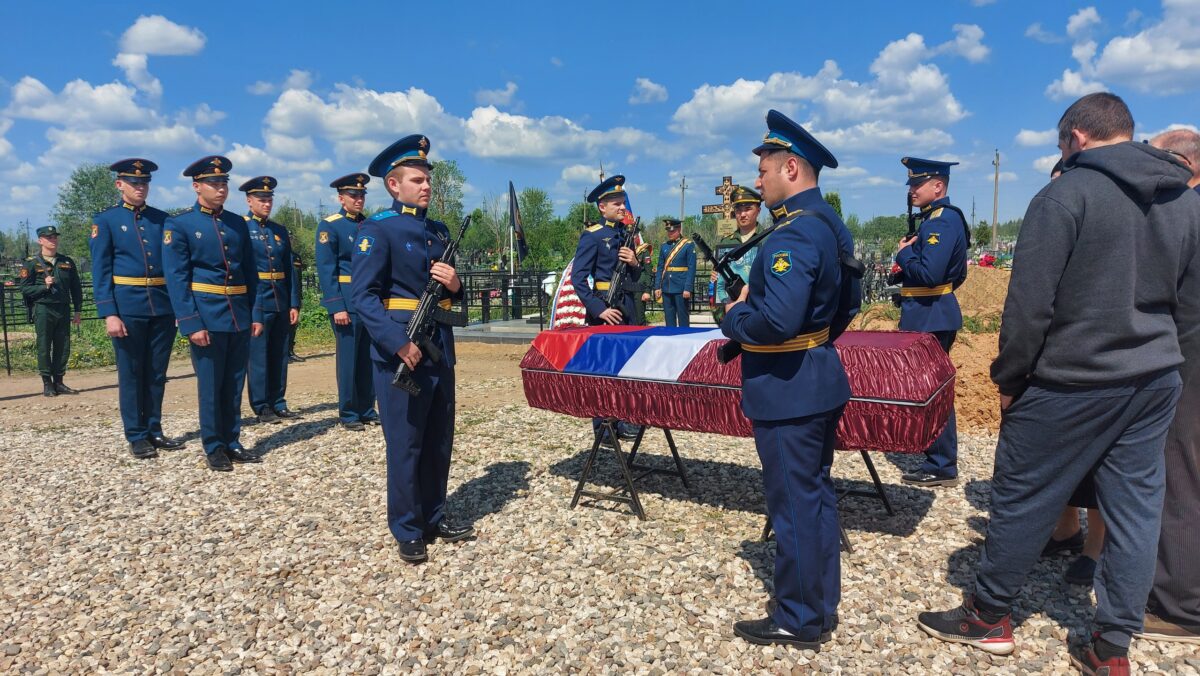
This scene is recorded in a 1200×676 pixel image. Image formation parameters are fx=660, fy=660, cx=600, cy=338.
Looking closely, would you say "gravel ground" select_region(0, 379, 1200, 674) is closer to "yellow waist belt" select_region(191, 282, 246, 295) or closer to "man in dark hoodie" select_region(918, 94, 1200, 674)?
"man in dark hoodie" select_region(918, 94, 1200, 674)

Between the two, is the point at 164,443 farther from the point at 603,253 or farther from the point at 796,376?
the point at 796,376

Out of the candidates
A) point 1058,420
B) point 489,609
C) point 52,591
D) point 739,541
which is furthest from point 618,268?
point 52,591

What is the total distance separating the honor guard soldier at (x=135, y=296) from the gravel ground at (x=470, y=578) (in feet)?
1.88

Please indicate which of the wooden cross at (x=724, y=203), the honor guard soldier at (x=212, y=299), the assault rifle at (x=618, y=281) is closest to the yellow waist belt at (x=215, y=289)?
the honor guard soldier at (x=212, y=299)

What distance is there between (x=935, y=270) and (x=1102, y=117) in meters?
2.05

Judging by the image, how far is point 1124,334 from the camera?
2.30m

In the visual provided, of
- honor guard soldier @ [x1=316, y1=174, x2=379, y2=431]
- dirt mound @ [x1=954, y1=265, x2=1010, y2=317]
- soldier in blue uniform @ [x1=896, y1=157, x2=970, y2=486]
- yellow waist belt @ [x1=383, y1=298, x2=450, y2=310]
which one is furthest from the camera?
dirt mound @ [x1=954, y1=265, x2=1010, y2=317]

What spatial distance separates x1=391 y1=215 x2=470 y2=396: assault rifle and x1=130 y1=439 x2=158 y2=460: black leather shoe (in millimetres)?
3443

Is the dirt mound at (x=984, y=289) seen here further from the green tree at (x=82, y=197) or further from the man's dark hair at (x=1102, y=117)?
the green tree at (x=82, y=197)

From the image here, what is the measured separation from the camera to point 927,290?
458cm

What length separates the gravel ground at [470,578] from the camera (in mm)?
2729

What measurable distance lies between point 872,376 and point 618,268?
2.48 meters

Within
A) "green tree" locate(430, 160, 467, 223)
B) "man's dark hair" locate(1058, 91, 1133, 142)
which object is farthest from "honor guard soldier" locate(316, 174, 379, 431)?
"green tree" locate(430, 160, 467, 223)

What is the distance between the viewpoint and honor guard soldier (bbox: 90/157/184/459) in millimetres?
5535
